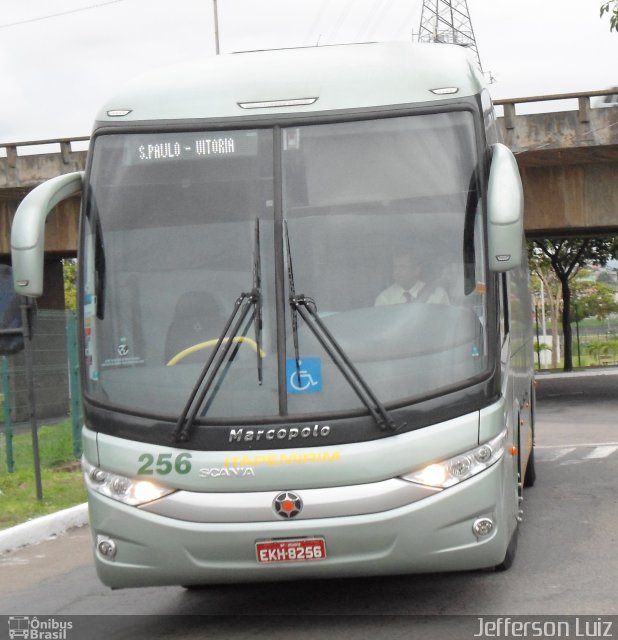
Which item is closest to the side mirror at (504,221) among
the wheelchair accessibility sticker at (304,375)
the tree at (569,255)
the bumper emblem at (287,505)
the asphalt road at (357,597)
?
the wheelchair accessibility sticker at (304,375)

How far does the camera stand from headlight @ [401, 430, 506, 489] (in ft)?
19.8

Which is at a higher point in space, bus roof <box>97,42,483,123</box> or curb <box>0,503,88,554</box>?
bus roof <box>97,42,483,123</box>

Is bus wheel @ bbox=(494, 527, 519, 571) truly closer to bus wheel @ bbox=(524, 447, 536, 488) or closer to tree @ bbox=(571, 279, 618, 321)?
bus wheel @ bbox=(524, 447, 536, 488)

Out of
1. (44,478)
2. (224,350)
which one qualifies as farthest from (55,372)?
(224,350)

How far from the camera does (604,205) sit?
25266 mm

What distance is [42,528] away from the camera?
35.0 feet

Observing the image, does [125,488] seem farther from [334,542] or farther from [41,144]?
[41,144]

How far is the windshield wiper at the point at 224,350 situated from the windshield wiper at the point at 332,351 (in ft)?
0.57

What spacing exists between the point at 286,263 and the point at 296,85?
3.59ft

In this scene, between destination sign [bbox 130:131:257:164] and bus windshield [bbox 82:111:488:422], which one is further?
destination sign [bbox 130:131:257:164]

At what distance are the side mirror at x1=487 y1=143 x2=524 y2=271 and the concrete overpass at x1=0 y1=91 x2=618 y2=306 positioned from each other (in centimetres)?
1755

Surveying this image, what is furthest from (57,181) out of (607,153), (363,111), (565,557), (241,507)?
(607,153)

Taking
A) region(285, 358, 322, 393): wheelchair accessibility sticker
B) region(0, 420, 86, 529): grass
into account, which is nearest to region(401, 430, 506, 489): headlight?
region(285, 358, 322, 393): wheelchair accessibility sticker

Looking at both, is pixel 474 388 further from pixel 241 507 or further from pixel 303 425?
pixel 241 507
